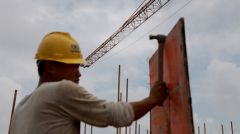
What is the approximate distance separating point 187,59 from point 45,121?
1188mm

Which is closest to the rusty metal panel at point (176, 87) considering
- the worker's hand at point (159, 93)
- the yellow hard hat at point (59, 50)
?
the worker's hand at point (159, 93)

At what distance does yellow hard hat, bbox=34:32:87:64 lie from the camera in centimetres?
186

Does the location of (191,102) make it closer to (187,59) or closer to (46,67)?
(187,59)

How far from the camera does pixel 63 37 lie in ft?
6.44

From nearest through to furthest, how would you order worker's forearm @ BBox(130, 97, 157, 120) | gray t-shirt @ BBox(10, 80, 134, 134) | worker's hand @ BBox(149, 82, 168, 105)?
gray t-shirt @ BBox(10, 80, 134, 134) → worker's forearm @ BBox(130, 97, 157, 120) → worker's hand @ BBox(149, 82, 168, 105)

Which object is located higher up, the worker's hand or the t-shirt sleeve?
the worker's hand

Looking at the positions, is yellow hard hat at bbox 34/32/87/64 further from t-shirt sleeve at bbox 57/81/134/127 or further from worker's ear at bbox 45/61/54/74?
t-shirt sleeve at bbox 57/81/134/127

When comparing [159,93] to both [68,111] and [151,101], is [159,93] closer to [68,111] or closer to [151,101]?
[151,101]

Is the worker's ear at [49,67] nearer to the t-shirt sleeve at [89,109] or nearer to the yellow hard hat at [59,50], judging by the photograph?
the yellow hard hat at [59,50]

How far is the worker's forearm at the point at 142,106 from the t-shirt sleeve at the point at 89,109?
79 mm

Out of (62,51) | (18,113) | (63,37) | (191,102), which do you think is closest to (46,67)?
(62,51)

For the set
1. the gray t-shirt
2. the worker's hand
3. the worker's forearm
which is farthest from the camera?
the worker's hand

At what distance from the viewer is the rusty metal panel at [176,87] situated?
1644 mm

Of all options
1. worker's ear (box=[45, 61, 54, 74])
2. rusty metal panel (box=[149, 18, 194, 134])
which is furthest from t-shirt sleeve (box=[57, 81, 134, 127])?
rusty metal panel (box=[149, 18, 194, 134])
